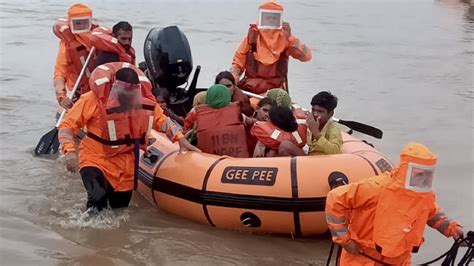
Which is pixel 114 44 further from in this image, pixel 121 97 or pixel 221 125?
pixel 221 125

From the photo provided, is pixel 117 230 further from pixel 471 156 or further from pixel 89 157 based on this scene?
pixel 471 156

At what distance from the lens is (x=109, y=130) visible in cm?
481

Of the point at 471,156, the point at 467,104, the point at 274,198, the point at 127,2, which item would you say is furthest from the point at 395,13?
the point at 274,198

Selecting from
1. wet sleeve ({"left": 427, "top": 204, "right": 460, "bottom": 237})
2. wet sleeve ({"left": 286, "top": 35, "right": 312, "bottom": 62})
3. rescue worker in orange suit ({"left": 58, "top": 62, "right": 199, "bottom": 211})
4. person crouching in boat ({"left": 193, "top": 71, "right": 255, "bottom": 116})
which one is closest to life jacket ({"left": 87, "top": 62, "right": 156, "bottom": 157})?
rescue worker in orange suit ({"left": 58, "top": 62, "right": 199, "bottom": 211})

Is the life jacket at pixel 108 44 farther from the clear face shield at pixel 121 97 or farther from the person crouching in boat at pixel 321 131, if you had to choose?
the person crouching in boat at pixel 321 131

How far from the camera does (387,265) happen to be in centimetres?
342

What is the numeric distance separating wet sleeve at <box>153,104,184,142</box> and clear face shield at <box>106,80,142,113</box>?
0.38 metres

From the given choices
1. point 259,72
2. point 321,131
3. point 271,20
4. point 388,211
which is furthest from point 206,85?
point 388,211

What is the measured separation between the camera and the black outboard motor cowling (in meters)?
6.43

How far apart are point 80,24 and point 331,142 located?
282 cm

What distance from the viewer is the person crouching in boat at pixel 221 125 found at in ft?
16.7

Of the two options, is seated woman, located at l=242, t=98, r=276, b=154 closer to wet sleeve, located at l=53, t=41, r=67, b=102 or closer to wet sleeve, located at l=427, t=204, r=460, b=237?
wet sleeve, located at l=53, t=41, r=67, b=102

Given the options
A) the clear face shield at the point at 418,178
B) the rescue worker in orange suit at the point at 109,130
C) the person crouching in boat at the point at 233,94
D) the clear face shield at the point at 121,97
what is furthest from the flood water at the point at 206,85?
the clear face shield at the point at 418,178

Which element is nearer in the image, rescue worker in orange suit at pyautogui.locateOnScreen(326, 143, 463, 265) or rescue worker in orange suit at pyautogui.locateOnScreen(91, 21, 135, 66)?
rescue worker in orange suit at pyautogui.locateOnScreen(326, 143, 463, 265)
